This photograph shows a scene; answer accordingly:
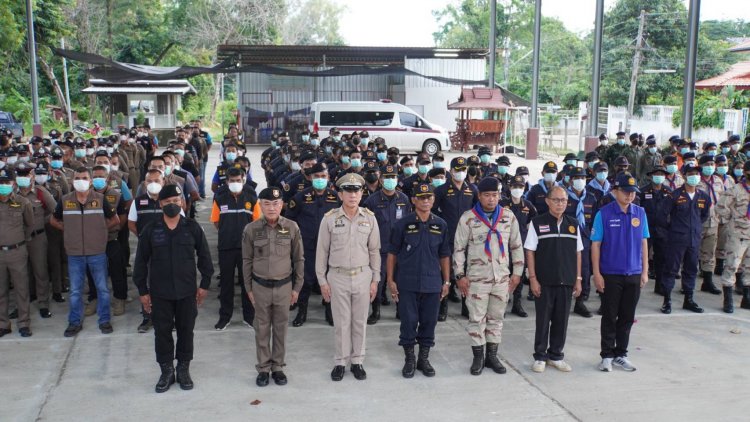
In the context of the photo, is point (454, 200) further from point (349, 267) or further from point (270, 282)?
point (270, 282)

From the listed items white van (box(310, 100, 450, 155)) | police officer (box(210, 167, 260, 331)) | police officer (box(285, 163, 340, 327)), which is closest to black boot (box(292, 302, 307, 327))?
police officer (box(285, 163, 340, 327))

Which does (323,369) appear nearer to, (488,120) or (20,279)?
(20,279)

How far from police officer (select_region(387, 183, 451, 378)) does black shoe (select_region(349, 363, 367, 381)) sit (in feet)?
1.16

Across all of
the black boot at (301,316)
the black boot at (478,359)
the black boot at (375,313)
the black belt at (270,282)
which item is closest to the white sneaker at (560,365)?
the black boot at (478,359)

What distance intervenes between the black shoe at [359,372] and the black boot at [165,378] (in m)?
1.54

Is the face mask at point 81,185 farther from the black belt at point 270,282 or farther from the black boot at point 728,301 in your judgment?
the black boot at point 728,301

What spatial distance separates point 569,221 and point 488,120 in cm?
2342

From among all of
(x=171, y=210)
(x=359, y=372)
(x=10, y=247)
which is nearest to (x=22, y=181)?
(x=10, y=247)

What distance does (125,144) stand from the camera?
47.9 feet

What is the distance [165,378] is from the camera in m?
5.93

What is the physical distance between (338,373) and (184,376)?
1.30m

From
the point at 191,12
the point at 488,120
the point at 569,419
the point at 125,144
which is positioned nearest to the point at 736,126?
the point at 488,120

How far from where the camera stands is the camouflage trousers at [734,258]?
8.47 metres

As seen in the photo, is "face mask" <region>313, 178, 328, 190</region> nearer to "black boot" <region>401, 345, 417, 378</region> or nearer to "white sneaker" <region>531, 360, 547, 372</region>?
"black boot" <region>401, 345, 417, 378</region>
